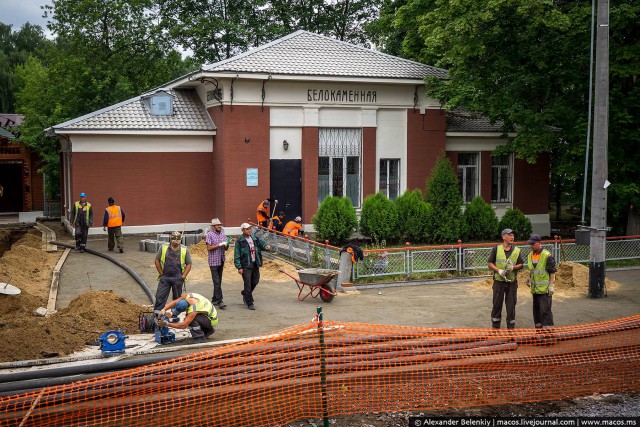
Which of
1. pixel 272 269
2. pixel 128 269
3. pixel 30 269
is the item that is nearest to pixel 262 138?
pixel 272 269

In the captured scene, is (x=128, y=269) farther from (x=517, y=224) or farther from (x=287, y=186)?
(x=517, y=224)

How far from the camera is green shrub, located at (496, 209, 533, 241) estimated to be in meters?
27.1

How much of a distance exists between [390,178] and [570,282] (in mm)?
11124

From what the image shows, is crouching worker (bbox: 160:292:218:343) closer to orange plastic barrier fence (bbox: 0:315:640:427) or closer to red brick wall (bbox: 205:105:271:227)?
orange plastic barrier fence (bbox: 0:315:640:427)

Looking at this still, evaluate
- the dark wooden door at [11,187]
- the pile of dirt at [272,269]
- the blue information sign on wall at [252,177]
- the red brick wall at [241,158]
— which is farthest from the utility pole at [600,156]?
the dark wooden door at [11,187]

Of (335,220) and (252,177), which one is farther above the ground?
(252,177)

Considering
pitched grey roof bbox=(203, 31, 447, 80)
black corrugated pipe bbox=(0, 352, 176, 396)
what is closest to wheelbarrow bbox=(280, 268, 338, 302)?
black corrugated pipe bbox=(0, 352, 176, 396)

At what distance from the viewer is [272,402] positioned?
959 centimetres

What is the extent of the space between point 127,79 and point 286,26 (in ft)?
40.9

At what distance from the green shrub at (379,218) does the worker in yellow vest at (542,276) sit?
37.3 ft

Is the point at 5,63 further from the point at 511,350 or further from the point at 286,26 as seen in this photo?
the point at 511,350

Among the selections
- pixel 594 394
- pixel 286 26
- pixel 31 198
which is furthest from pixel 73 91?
pixel 594 394

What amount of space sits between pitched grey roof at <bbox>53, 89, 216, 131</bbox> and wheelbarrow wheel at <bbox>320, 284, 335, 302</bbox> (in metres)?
12.0

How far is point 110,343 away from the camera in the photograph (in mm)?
11641
